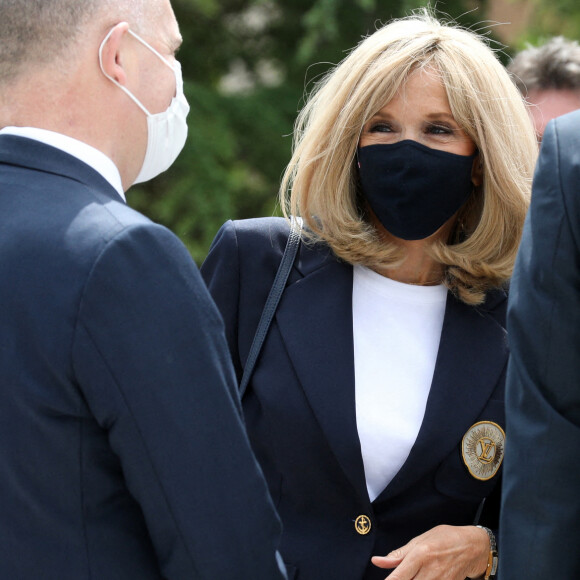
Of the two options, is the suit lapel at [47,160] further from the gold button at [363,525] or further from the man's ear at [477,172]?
the man's ear at [477,172]

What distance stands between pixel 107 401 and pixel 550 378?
2.45 feet

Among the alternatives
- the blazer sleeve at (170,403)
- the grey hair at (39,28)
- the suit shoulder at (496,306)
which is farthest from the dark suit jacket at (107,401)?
the suit shoulder at (496,306)

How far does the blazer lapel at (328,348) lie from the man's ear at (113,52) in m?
0.99

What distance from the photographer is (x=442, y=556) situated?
207 cm

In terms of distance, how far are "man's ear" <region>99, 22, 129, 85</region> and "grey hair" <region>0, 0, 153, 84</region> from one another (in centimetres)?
3

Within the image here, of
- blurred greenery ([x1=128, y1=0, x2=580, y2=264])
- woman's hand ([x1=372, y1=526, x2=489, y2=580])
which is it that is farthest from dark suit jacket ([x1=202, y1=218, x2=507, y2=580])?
blurred greenery ([x1=128, y1=0, x2=580, y2=264])

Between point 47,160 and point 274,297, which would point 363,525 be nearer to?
point 274,297

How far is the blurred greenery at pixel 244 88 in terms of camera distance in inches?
226

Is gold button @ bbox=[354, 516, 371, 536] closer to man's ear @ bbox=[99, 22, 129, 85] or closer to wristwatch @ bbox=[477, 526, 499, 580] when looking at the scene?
wristwatch @ bbox=[477, 526, 499, 580]

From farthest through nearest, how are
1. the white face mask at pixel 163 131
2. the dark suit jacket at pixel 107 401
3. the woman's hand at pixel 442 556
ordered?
the woman's hand at pixel 442 556
the white face mask at pixel 163 131
the dark suit jacket at pixel 107 401

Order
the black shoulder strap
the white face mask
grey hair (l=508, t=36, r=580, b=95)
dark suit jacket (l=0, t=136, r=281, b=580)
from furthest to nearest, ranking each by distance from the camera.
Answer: grey hair (l=508, t=36, r=580, b=95) → the black shoulder strap → the white face mask → dark suit jacket (l=0, t=136, r=281, b=580)

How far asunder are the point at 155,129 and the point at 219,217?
13.5ft

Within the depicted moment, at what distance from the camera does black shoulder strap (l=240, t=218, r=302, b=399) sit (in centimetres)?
227

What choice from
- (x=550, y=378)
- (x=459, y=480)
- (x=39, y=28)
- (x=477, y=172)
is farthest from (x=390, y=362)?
(x=39, y=28)
